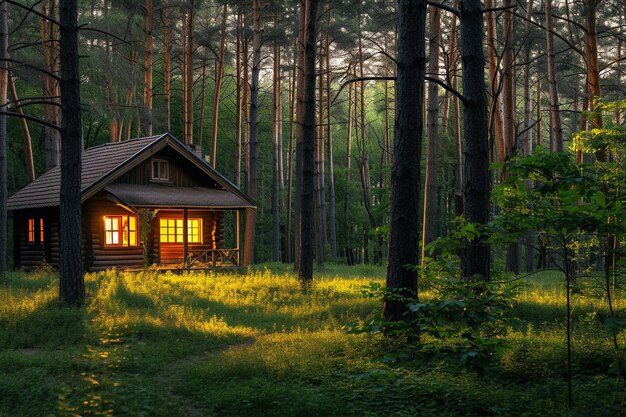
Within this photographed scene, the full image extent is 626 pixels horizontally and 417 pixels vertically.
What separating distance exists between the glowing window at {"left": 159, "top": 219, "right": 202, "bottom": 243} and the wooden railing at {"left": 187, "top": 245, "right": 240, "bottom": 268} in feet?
2.00

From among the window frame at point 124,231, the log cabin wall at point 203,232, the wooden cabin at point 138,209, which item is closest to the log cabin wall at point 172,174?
the wooden cabin at point 138,209

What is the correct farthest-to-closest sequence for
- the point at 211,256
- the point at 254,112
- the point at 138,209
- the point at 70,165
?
1. the point at 254,112
2. the point at 211,256
3. the point at 138,209
4. the point at 70,165

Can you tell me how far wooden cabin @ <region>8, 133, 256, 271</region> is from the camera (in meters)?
23.9

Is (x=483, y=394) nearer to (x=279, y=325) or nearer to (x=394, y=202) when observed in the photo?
(x=394, y=202)

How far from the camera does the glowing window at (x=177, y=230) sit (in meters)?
27.5

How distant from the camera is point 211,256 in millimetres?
27734

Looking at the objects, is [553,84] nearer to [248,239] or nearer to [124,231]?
[248,239]

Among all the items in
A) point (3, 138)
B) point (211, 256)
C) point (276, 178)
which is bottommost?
point (211, 256)

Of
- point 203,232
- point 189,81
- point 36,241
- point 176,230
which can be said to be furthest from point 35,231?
point 189,81

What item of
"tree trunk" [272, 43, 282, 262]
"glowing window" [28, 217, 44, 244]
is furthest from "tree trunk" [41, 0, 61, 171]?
"tree trunk" [272, 43, 282, 262]

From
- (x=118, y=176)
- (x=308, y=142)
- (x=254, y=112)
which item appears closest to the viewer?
(x=308, y=142)

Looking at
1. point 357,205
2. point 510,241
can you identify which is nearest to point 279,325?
point 510,241

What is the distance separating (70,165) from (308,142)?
6.76 metres

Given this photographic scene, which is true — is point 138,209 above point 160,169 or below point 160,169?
below
